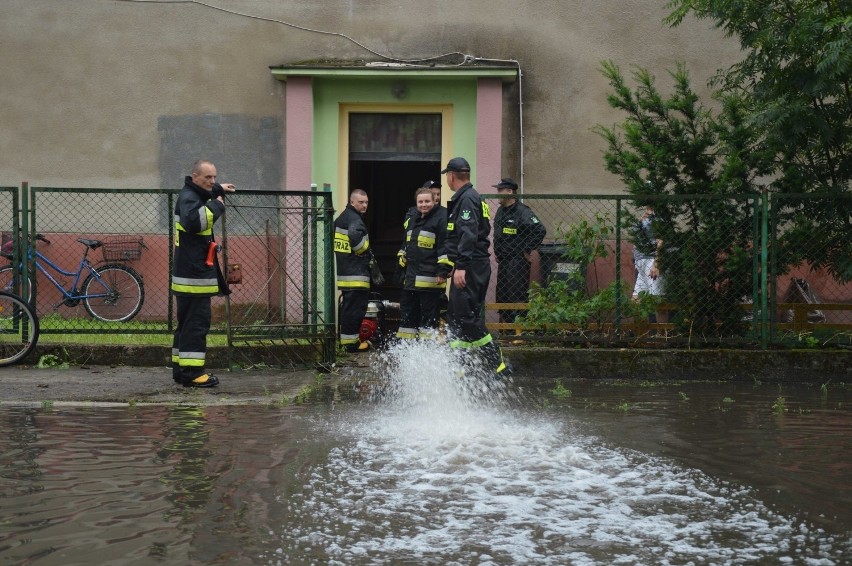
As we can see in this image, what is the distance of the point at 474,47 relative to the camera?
48.1 ft

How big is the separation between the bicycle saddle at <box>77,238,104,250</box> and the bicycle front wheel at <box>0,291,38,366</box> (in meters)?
3.20

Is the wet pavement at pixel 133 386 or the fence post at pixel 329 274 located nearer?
the wet pavement at pixel 133 386

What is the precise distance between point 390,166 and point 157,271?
4523 mm

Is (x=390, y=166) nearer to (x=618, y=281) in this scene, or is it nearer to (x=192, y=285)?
(x=618, y=281)

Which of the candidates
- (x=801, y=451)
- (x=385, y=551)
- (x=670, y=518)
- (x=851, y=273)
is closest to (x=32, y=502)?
(x=385, y=551)

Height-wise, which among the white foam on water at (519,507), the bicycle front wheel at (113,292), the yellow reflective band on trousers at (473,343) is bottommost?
the white foam on water at (519,507)

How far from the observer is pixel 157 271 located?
14555mm

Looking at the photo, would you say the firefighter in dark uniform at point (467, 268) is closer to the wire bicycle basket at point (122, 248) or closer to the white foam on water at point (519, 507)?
the white foam on water at point (519, 507)

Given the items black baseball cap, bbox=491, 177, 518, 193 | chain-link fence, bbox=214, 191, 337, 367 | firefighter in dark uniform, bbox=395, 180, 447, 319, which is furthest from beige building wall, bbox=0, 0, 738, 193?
firefighter in dark uniform, bbox=395, 180, 447, 319

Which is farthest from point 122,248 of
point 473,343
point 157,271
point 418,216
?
point 473,343

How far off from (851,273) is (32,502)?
27.5 feet

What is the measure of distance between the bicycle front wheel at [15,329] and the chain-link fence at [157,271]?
371 mm

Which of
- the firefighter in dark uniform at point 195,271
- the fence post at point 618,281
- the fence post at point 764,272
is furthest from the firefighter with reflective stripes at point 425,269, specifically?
the fence post at point 764,272

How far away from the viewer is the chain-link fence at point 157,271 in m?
11.3
